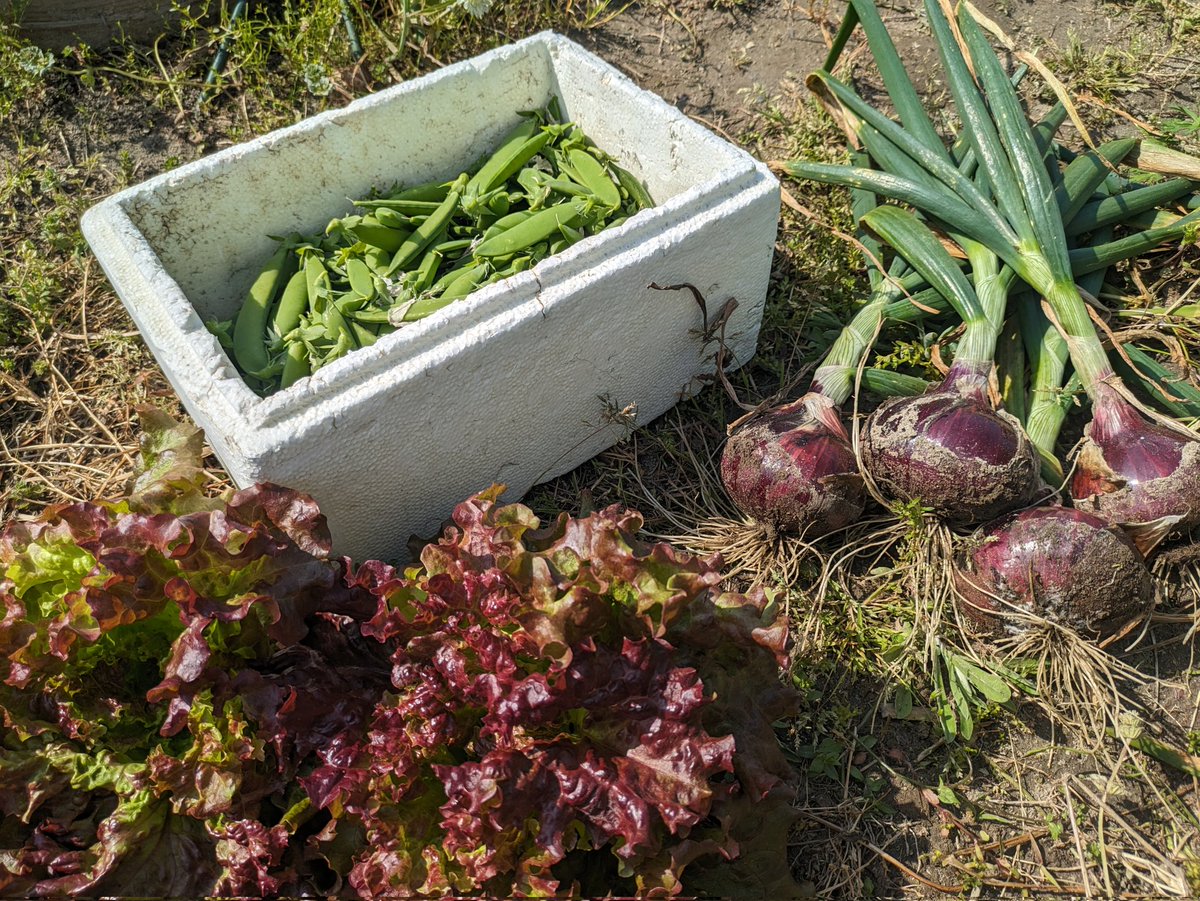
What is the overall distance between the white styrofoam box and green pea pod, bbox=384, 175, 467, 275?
0.87ft

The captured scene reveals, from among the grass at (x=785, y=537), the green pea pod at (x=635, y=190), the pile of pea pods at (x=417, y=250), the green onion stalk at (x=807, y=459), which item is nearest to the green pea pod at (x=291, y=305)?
the pile of pea pods at (x=417, y=250)

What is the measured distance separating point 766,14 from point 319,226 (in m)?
2.08

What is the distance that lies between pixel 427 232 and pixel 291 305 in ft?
1.37

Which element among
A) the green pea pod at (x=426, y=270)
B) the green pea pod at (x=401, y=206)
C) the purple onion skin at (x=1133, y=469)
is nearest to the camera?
the purple onion skin at (x=1133, y=469)

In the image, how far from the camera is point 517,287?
2.14 m

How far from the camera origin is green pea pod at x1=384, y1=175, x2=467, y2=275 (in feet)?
8.39

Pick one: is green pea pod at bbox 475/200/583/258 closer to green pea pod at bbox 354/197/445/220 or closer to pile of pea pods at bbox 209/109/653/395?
pile of pea pods at bbox 209/109/653/395

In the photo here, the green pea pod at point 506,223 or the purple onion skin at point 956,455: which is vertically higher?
the green pea pod at point 506,223

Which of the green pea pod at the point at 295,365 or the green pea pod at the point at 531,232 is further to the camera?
the green pea pod at the point at 531,232

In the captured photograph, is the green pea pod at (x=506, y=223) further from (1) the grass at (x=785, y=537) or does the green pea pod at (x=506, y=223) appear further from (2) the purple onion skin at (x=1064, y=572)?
(2) the purple onion skin at (x=1064, y=572)

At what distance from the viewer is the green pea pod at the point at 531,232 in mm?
2527

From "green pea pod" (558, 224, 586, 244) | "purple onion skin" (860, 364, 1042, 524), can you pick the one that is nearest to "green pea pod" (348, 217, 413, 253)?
"green pea pod" (558, 224, 586, 244)

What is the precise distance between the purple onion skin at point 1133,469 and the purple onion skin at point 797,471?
1.79 ft

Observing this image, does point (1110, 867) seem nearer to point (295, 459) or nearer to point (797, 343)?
point (797, 343)
